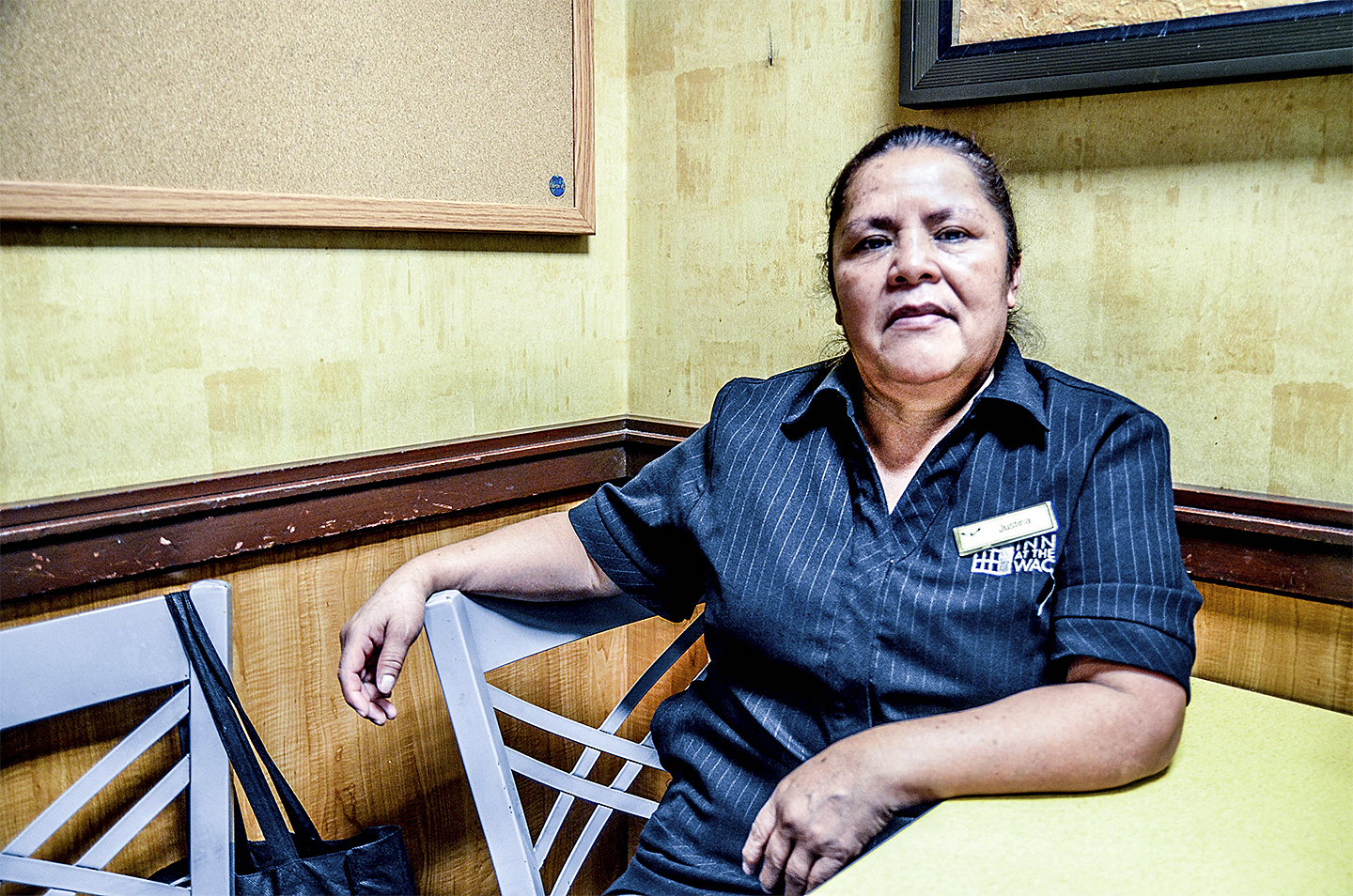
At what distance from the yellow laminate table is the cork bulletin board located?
1131mm

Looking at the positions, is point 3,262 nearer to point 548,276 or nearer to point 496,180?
point 496,180

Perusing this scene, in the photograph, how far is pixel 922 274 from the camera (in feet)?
3.61

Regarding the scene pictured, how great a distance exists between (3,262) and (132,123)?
229 mm

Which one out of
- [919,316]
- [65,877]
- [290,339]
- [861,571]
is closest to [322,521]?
[290,339]

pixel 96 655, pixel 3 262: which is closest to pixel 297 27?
pixel 3 262

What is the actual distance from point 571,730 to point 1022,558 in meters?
0.67

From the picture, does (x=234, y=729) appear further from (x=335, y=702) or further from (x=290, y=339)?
(x=290, y=339)

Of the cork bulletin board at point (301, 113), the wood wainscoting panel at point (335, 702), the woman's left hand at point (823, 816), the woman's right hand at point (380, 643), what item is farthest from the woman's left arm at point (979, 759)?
the cork bulletin board at point (301, 113)

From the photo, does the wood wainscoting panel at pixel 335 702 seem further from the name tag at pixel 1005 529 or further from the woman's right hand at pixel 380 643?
the name tag at pixel 1005 529

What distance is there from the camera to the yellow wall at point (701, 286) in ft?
3.83

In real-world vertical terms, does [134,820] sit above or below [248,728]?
below

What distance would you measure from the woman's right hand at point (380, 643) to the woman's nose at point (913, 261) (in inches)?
28.0

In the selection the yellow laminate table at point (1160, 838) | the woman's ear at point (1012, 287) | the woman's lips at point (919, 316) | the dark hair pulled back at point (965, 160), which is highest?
the dark hair pulled back at point (965, 160)

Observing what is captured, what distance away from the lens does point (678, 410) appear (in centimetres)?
184
